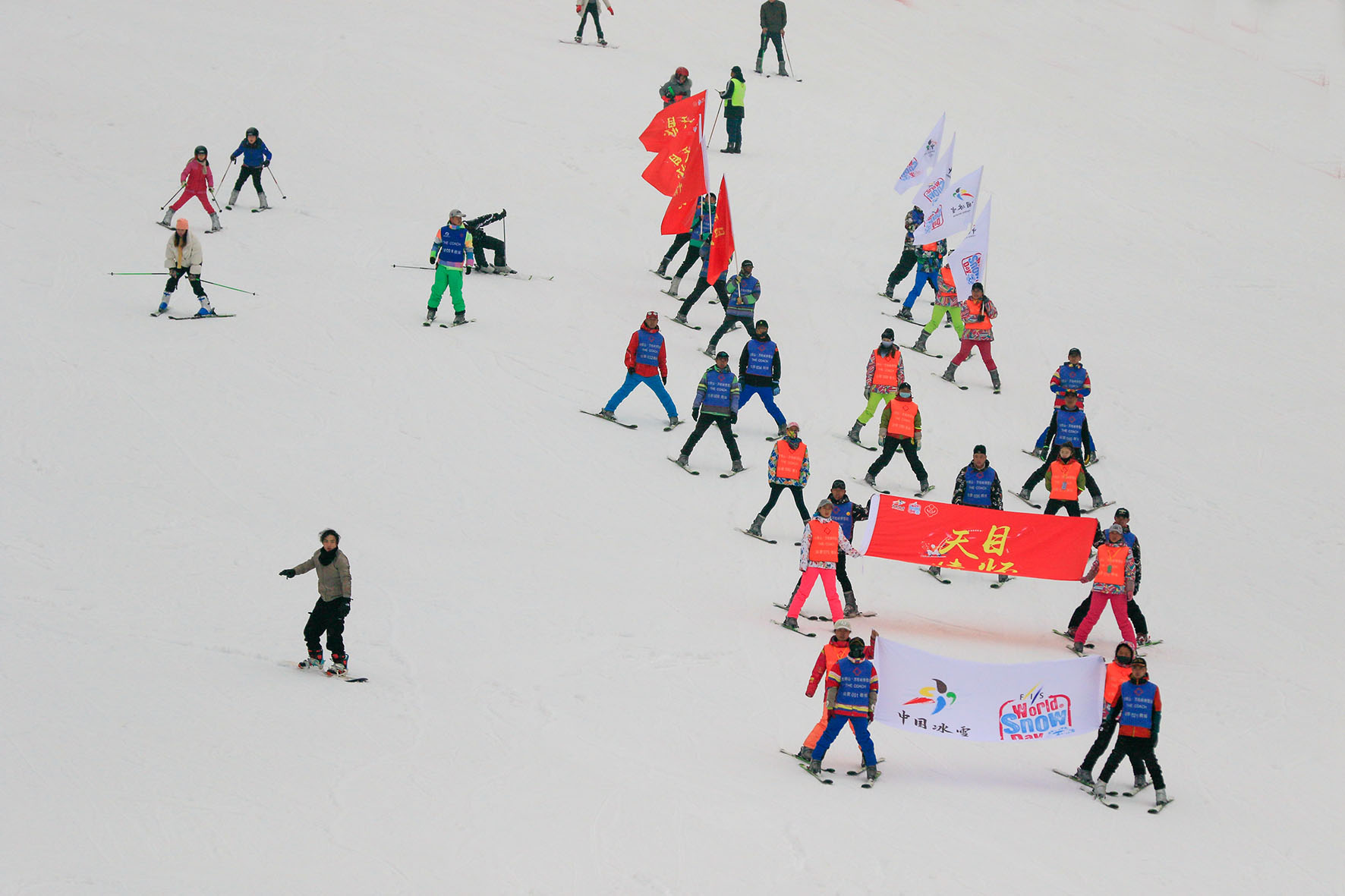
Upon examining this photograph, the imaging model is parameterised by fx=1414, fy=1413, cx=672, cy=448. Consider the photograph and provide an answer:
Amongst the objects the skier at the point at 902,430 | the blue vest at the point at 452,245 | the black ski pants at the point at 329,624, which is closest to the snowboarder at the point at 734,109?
the blue vest at the point at 452,245

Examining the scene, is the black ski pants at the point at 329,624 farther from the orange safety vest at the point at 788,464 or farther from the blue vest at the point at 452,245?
the blue vest at the point at 452,245

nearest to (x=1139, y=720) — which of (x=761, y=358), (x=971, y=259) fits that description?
(x=761, y=358)

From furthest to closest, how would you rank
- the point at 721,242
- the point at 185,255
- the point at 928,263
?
the point at 928,263 < the point at 721,242 < the point at 185,255

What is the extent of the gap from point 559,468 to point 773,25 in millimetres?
18295

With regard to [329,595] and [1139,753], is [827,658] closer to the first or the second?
[1139,753]

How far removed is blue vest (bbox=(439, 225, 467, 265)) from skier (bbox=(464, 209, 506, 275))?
2.38 metres

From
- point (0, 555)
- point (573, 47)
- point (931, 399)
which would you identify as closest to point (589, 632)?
point (0, 555)

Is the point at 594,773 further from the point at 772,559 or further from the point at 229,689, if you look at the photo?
the point at 772,559

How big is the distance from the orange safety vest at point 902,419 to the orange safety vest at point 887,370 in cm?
104

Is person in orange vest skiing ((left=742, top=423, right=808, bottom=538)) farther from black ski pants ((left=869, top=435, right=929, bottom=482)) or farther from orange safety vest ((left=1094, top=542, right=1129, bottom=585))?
orange safety vest ((left=1094, top=542, right=1129, bottom=585))

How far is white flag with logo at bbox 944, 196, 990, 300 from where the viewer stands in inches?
784

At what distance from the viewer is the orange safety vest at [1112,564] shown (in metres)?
13.7

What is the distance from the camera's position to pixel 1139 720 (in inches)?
437

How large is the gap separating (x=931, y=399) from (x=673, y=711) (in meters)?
9.11
